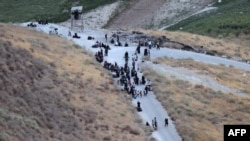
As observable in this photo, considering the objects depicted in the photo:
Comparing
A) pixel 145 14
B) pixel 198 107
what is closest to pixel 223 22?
pixel 145 14

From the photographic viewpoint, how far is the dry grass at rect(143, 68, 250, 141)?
40.3 meters

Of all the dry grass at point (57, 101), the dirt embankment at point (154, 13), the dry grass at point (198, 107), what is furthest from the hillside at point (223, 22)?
the dry grass at point (57, 101)

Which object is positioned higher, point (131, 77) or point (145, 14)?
point (145, 14)

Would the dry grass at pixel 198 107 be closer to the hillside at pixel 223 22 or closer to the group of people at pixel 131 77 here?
the group of people at pixel 131 77

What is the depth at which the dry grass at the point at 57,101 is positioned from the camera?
3162 centimetres

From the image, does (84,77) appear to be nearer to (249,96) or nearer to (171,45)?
(249,96)

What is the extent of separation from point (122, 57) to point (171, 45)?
35.7 feet

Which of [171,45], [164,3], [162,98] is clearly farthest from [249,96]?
[164,3]

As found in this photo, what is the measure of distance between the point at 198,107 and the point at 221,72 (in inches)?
497

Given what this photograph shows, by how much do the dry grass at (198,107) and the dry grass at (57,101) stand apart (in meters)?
3.15

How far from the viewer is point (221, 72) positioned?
5700 centimetres

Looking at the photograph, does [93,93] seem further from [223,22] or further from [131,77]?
[223,22]

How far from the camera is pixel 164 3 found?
10462 cm

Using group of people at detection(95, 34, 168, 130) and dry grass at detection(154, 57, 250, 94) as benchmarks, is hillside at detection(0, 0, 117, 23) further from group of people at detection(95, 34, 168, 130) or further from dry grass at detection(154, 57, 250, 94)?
group of people at detection(95, 34, 168, 130)
